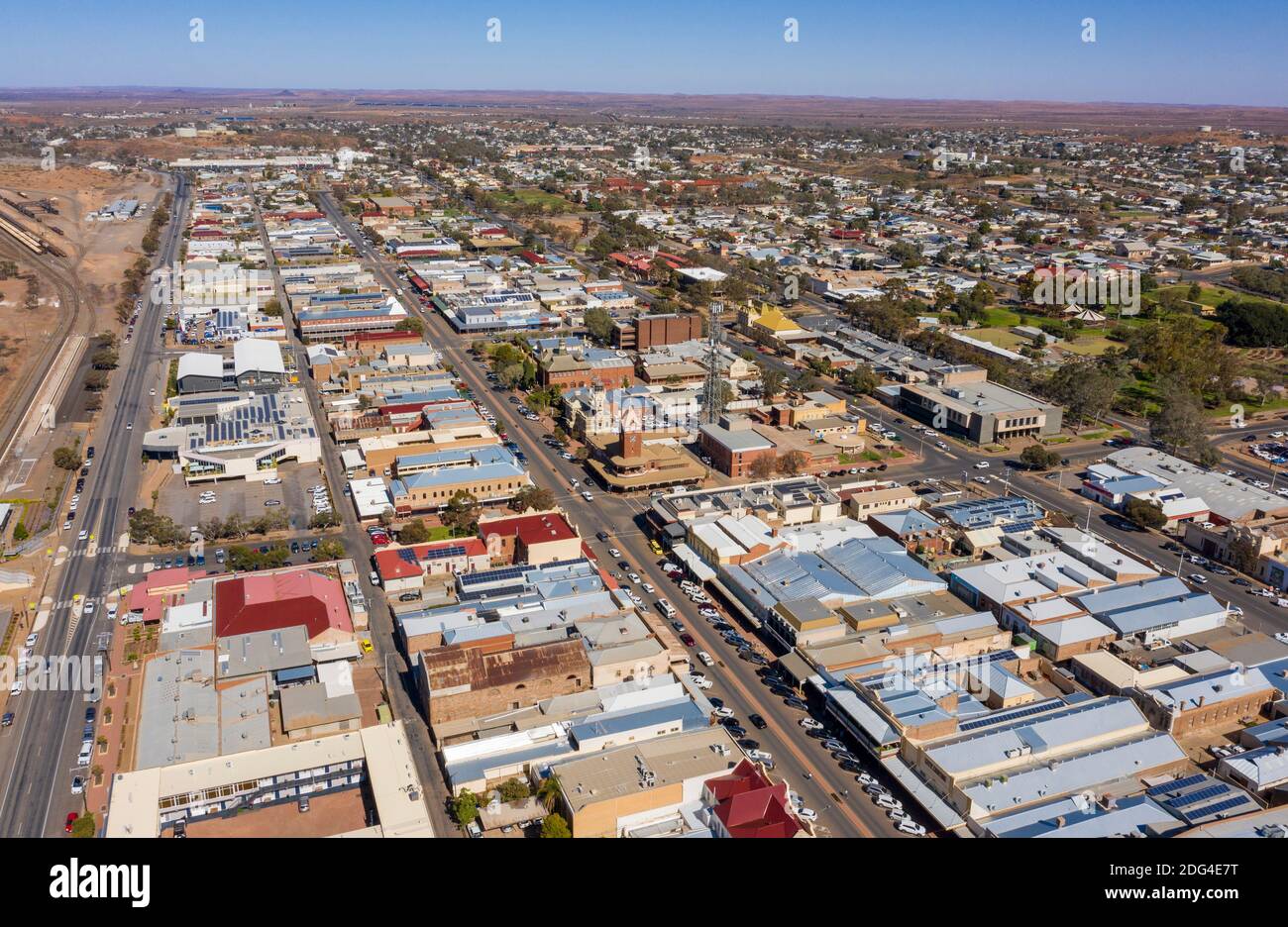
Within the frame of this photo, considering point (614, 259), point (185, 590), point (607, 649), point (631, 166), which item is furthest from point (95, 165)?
point (607, 649)

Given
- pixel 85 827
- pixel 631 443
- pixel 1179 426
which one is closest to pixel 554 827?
pixel 85 827

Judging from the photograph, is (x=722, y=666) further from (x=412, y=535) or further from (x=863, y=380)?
(x=863, y=380)

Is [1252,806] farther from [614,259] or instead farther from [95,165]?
[95,165]

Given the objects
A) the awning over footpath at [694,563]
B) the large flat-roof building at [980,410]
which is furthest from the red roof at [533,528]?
the large flat-roof building at [980,410]

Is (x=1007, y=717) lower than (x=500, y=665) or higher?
lower

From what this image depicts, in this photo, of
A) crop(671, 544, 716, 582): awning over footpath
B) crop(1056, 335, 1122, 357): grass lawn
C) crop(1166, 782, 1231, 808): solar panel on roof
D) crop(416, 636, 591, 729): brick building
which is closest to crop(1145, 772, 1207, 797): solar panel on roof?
crop(1166, 782, 1231, 808): solar panel on roof

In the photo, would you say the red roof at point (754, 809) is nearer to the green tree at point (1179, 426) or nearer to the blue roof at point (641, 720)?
the blue roof at point (641, 720)

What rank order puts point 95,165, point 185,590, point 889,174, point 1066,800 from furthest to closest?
point 889,174
point 95,165
point 185,590
point 1066,800
